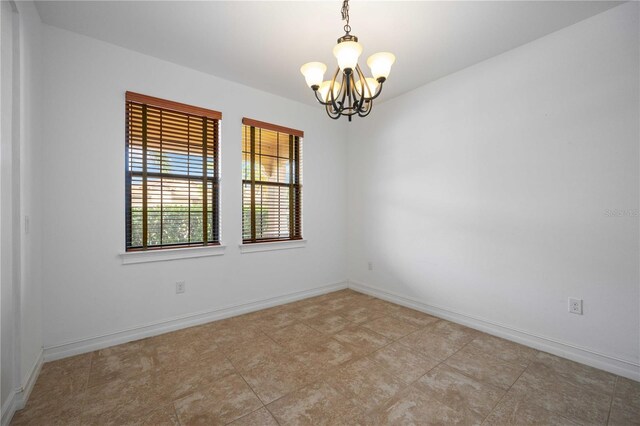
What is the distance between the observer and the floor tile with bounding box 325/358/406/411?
179 cm

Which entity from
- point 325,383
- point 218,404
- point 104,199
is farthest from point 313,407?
point 104,199

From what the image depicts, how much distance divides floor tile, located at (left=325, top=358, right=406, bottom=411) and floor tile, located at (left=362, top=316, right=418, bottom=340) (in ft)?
1.91

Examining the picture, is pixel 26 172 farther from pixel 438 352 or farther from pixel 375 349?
pixel 438 352

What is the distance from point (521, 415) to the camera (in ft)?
5.40

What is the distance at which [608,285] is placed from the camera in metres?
2.13

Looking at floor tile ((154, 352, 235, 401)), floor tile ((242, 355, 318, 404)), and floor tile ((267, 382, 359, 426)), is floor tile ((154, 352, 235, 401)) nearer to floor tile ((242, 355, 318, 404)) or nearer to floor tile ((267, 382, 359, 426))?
floor tile ((242, 355, 318, 404))

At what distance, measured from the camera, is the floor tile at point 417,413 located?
1589 millimetres

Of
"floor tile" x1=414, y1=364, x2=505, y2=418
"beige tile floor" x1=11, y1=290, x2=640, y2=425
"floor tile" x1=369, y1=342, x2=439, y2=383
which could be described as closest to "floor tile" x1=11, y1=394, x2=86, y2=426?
"beige tile floor" x1=11, y1=290, x2=640, y2=425

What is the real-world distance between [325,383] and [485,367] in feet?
4.16

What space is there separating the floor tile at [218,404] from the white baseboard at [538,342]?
2.24 meters

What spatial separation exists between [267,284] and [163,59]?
2678 mm

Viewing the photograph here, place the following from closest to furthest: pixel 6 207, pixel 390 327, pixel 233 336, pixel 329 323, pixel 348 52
→ pixel 6 207 → pixel 348 52 → pixel 233 336 → pixel 390 327 → pixel 329 323

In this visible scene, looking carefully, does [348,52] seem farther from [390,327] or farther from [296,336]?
[390,327]

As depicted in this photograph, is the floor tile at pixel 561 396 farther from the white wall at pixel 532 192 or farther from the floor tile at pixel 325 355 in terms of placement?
the floor tile at pixel 325 355
